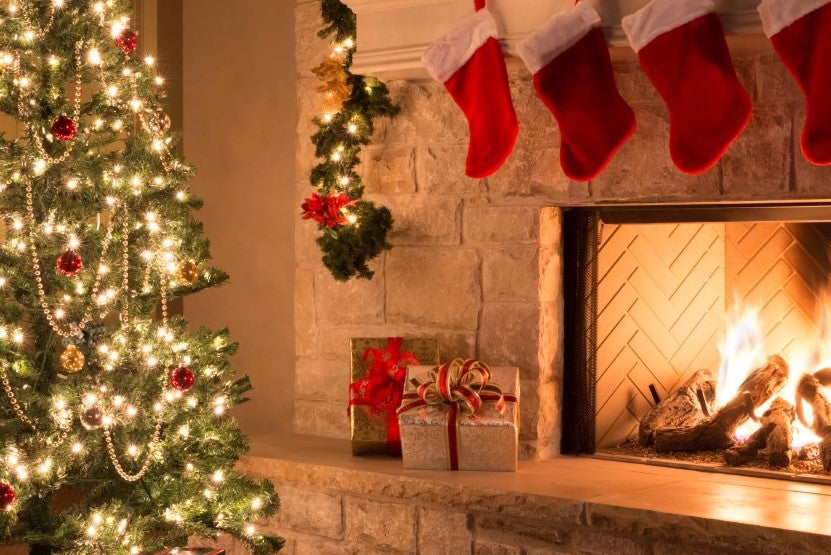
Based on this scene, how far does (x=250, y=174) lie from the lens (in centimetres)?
387

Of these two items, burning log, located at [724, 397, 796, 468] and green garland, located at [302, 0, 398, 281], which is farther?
green garland, located at [302, 0, 398, 281]

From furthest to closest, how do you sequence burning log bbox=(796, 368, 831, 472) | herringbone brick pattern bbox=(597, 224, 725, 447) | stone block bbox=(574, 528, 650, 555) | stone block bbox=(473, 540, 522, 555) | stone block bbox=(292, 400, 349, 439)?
stone block bbox=(292, 400, 349, 439)
herringbone brick pattern bbox=(597, 224, 725, 447)
burning log bbox=(796, 368, 831, 472)
stone block bbox=(473, 540, 522, 555)
stone block bbox=(574, 528, 650, 555)

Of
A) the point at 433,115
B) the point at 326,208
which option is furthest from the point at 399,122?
the point at 326,208

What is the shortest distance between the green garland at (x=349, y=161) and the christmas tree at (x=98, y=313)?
52 cm

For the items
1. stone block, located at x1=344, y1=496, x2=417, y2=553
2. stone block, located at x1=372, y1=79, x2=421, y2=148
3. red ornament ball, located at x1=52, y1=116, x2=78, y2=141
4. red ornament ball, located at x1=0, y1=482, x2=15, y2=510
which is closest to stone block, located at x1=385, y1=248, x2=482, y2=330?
stone block, located at x1=372, y1=79, x2=421, y2=148

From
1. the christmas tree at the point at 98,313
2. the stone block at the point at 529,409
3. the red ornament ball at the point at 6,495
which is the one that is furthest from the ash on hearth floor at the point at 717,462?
the red ornament ball at the point at 6,495

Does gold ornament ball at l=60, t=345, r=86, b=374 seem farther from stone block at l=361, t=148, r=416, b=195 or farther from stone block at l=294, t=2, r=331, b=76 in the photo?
stone block at l=294, t=2, r=331, b=76

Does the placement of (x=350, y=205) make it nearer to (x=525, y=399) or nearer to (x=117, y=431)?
(x=525, y=399)

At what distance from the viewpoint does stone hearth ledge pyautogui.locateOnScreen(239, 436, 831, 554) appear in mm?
2438

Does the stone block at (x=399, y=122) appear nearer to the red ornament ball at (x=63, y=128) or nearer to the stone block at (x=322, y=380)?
the stone block at (x=322, y=380)

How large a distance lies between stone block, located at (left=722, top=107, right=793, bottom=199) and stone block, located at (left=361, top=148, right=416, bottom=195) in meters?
0.93

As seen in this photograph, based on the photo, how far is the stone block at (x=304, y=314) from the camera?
3547 mm

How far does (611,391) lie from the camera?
10.8 ft

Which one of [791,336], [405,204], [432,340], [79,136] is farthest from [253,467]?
[791,336]
